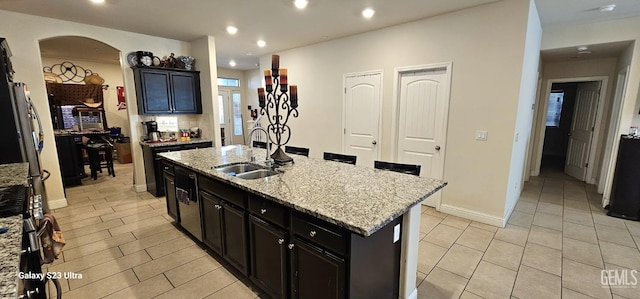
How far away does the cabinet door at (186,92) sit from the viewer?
15.6ft

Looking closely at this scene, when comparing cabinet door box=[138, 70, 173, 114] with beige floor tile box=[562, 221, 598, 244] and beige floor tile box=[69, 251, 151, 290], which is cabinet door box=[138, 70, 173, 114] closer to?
beige floor tile box=[69, 251, 151, 290]

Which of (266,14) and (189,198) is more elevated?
(266,14)

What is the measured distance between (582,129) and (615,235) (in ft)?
10.6

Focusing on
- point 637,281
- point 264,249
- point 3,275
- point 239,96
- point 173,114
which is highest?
point 239,96

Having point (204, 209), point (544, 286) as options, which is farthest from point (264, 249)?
point (544, 286)

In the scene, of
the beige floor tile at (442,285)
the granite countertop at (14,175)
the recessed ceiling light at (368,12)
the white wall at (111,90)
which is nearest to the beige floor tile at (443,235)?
the beige floor tile at (442,285)

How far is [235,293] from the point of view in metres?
2.15

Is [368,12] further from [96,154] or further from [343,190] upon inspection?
[96,154]

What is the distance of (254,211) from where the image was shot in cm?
198

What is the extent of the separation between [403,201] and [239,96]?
27.5 ft

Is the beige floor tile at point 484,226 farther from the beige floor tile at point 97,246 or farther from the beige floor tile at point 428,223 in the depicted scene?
the beige floor tile at point 97,246

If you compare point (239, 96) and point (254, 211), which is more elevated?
point (239, 96)

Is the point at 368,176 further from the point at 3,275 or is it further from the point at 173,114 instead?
the point at 173,114
